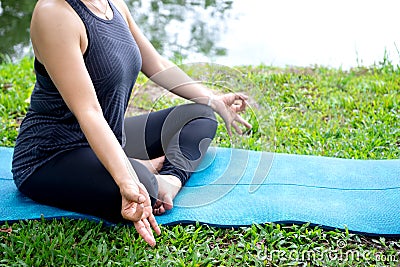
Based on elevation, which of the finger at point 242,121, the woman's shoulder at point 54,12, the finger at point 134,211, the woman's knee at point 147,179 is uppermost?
the woman's shoulder at point 54,12

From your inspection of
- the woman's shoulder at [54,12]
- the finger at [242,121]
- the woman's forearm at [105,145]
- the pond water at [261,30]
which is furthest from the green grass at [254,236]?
the pond water at [261,30]

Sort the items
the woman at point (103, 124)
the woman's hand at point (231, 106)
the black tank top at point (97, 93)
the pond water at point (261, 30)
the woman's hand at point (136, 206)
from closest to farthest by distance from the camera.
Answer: the woman's hand at point (136, 206) < the woman at point (103, 124) < the black tank top at point (97, 93) < the woman's hand at point (231, 106) < the pond water at point (261, 30)

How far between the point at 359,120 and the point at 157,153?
3.77 ft

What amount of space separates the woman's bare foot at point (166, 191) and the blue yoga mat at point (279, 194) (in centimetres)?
2

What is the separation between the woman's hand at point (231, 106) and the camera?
200 centimetres

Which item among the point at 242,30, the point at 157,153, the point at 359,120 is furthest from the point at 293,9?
the point at 157,153

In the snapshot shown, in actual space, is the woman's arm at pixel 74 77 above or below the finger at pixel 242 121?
above

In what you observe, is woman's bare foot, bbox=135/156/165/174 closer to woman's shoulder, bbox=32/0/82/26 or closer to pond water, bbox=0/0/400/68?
woman's shoulder, bbox=32/0/82/26

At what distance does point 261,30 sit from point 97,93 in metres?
3.60

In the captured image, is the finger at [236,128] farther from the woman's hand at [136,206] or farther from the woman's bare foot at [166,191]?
the woman's hand at [136,206]

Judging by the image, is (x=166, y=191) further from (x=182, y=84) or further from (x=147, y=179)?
(x=182, y=84)

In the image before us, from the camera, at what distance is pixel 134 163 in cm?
187

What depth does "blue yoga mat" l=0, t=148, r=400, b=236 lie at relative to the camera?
1854 mm

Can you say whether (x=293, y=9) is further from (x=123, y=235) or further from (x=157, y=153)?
(x=123, y=235)
